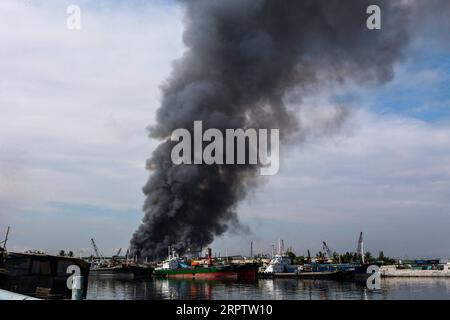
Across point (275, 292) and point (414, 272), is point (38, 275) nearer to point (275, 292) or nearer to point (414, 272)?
point (275, 292)

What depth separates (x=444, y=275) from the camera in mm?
98812

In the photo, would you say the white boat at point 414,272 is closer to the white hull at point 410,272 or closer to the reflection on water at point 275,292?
the white hull at point 410,272

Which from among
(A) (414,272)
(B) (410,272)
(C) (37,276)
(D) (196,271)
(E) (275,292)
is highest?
(C) (37,276)

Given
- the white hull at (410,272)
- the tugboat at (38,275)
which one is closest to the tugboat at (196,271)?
the white hull at (410,272)

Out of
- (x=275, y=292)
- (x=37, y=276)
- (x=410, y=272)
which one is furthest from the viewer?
(x=410, y=272)

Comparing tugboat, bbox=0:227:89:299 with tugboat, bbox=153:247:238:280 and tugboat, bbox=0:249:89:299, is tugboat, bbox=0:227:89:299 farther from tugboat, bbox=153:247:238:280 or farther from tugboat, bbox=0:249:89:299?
tugboat, bbox=153:247:238:280

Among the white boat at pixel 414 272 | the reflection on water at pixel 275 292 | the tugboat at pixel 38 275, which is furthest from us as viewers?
the white boat at pixel 414 272

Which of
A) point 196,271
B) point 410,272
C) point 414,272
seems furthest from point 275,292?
point 410,272

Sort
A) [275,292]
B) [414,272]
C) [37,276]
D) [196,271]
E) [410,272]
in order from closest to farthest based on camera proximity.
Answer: [37,276] → [275,292] → [196,271] → [414,272] → [410,272]

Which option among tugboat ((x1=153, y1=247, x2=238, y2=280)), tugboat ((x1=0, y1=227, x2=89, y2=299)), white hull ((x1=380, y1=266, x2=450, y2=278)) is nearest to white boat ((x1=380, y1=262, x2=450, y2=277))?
white hull ((x1=380, y1=266, x2=450, y2=278))

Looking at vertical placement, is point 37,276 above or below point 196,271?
above

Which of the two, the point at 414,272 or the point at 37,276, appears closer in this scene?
the point at 37,276
